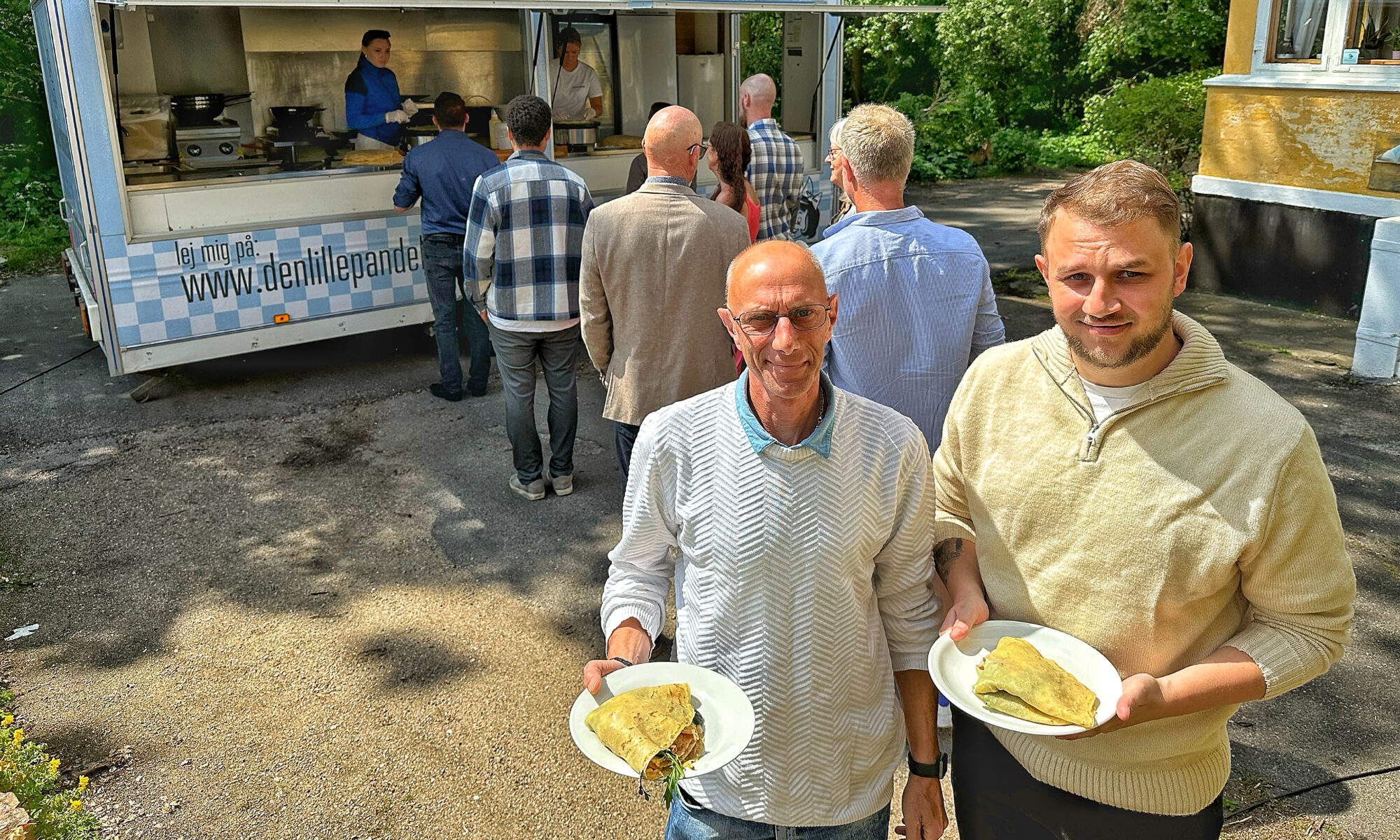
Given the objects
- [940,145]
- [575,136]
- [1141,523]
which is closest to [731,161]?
[575,136]

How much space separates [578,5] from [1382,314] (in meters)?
5.81

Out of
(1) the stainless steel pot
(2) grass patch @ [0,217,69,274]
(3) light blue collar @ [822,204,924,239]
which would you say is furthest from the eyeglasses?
(2) grass patch @ [0,217,69,274]

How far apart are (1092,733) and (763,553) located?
63 centimetres

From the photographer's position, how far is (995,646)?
197 cm

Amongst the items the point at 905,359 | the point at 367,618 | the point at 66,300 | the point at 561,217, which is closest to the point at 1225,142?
the point at 561,217

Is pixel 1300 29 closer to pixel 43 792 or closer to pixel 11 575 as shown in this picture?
pixel 11 575

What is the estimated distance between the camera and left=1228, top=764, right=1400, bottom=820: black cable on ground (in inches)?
131

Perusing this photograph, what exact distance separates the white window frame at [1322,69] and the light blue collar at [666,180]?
653cm

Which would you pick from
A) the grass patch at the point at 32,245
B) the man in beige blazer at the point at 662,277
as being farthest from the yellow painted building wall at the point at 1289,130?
the grass patch at the point at 32,245

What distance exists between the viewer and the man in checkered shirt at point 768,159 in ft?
23.0

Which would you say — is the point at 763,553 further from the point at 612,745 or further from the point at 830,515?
the point at 612,745

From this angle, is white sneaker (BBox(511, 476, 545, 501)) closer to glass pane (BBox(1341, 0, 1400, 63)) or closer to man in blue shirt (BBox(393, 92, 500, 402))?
man in blue shirt (BBox(393, 92, 500, 402))

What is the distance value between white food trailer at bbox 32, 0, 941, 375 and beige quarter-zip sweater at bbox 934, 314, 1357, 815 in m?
5.81

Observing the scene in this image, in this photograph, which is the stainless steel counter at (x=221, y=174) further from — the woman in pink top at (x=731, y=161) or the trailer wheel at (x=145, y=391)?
the woman in pink top at (x=731, y=161)
